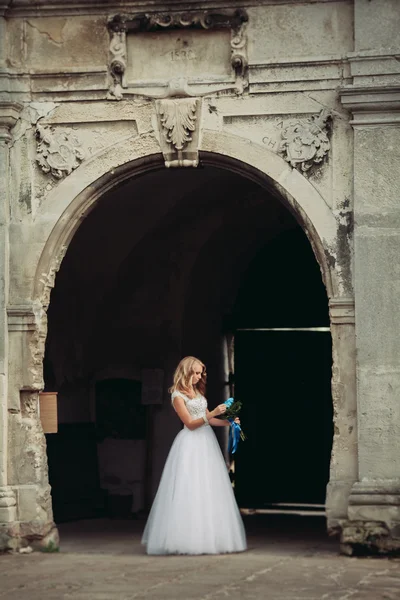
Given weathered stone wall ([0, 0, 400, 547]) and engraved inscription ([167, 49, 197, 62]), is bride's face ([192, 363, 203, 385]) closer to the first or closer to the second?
weathered stone wall ([0, 0, 400, 547])

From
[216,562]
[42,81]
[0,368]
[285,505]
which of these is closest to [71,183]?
[42,81]

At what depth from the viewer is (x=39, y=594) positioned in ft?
28.2

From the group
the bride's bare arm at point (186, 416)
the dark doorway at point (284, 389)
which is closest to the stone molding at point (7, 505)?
the bride's bare arm at point (186, 416)

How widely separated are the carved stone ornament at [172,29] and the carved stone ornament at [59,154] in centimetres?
48

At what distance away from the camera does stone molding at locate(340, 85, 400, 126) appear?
33.4 ft

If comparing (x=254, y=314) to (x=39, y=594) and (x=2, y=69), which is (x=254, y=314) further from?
(x=39, y=594)

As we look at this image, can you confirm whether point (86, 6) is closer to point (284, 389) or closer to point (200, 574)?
point (200, 574)

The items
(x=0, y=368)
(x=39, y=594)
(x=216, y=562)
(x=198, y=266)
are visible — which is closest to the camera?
(x=39, y=594)

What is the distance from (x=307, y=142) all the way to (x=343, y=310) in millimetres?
1303

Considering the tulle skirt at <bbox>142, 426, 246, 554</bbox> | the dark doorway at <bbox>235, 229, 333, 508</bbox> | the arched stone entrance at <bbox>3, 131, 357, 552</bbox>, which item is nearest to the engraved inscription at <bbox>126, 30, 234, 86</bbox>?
the arched stone entrance at <bbox>3, 131, 357, 552</bbox>

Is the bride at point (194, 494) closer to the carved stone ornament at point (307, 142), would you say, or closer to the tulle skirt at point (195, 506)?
the tulle skirt at point (195, 506)

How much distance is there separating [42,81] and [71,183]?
858 mm

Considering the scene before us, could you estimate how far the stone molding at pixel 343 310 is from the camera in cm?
1024

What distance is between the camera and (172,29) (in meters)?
10.7
